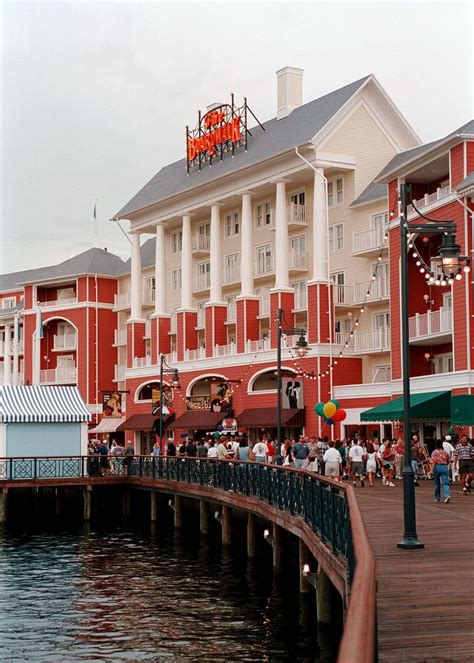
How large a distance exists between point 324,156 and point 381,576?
141ft

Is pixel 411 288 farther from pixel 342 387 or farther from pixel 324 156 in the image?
pixel 324 156

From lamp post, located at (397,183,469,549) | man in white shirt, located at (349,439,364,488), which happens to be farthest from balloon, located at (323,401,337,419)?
lamp post, located at (397,183,469,549)

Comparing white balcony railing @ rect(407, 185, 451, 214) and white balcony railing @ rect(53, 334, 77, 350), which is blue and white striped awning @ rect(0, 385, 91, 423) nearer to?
white balcony railing @ rect(407, 185, 451, 214)

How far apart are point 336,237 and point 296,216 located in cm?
284

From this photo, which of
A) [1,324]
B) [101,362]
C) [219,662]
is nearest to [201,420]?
[101,362]

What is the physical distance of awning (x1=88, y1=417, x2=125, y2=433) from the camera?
72625 mm

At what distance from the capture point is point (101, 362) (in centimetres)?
7900

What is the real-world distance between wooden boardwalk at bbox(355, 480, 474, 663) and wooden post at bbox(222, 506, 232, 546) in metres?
11.9

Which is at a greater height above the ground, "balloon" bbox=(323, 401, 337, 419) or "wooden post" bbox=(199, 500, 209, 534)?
"balloon" bbox=(323, 401, 337, 419)

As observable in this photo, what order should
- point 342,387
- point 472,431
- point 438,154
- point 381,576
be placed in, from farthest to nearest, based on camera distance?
1. point 342,387
2. point 438,154
3. point 472,431
4. point 381,576

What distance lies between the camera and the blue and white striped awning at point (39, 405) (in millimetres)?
44281

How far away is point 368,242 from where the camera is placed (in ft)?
175

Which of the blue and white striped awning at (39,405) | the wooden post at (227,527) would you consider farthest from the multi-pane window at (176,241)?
the wooden post at (227,527)

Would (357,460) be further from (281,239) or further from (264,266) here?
(264,266)
